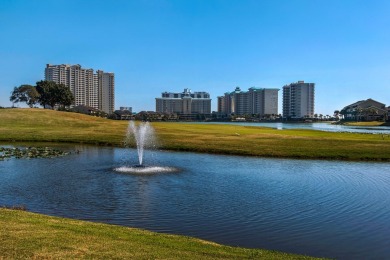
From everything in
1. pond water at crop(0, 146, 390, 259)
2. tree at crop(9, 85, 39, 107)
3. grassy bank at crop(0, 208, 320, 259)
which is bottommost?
pond water at crop(0, 146, 390, 259)

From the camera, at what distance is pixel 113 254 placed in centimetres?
1030

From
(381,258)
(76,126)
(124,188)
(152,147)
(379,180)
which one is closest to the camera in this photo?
(381,258)

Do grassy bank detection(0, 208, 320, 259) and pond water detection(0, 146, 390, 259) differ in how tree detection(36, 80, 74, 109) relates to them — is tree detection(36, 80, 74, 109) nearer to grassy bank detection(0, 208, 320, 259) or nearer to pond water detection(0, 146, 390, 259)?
pond water detection(0, 146, 390, 259)

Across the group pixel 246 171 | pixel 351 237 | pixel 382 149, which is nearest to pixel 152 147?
pixel 246 171

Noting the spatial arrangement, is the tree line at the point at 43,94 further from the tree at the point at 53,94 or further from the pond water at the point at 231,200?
the pond water at the point at 231,200

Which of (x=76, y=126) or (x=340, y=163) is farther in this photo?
(x=76, y=126)

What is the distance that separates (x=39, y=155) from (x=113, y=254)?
3033 cm

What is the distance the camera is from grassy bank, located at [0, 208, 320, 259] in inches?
400

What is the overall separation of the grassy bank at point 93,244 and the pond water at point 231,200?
2.28 m

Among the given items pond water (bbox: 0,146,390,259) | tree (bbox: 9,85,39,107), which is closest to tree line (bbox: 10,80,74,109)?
tree (bbox: 9,85,39,107)

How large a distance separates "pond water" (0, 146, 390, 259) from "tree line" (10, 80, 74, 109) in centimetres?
10727

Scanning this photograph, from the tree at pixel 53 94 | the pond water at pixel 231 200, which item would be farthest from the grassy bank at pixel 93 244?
the tree at pixel 53 94

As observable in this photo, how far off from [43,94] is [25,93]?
6.87 m

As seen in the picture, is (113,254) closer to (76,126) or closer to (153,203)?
(153,203)
